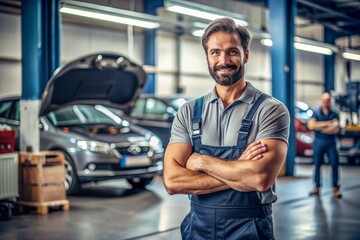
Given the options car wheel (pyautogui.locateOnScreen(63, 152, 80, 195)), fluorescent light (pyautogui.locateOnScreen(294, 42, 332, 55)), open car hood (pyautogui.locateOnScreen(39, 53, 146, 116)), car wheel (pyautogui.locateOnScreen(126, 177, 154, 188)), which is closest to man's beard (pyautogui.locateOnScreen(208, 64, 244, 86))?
open car hood (pyautogui.locateOnScreen(39, 53, 146, 116))

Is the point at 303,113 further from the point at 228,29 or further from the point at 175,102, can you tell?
the point at 228,29

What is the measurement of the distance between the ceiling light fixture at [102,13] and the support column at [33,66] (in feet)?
6.60

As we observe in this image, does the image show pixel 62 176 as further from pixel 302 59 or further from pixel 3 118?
pixel 302 59

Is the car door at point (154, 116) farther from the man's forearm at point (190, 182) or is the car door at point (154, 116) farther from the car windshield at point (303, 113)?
the man's forearm at point (190, 182)

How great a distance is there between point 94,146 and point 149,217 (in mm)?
1887

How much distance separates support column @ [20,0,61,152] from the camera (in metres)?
7.32

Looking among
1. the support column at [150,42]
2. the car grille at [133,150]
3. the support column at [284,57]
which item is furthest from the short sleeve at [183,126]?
the support column at [150,42]

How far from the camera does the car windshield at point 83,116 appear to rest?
28.8 ft

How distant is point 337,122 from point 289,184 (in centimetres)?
189

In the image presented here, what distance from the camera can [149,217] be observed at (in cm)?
677

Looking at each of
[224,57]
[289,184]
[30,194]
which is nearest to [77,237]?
[30,194]

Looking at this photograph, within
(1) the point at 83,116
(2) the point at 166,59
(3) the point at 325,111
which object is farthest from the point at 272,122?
(2) the point at 166,59

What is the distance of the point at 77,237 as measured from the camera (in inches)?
225

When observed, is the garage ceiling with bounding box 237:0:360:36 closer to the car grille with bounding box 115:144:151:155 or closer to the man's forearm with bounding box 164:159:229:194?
the car grille with bounding box 115:144:151:155
